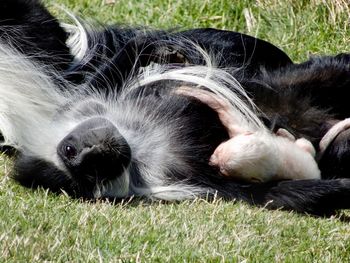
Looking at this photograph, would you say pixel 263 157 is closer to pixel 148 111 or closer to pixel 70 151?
pixel 148 111

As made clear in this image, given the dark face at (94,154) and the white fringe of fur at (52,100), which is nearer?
the dark face at (94,154)

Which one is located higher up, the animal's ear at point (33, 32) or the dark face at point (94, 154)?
the animal's ear at point (33, 32)

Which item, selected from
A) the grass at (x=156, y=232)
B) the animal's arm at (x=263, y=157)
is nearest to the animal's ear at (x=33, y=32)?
the grass at (x=156, y=232)

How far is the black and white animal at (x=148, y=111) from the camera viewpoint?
3.75 m

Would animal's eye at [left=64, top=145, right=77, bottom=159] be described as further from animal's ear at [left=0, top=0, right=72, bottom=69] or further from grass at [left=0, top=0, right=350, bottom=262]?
animal's ear at [left=0, top=0, right=72, bottom=69]

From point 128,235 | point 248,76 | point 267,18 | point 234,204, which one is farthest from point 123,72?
point 267,18

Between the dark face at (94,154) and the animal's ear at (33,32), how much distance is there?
60cm

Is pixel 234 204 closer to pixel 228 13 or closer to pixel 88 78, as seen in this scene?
pixel 88 78

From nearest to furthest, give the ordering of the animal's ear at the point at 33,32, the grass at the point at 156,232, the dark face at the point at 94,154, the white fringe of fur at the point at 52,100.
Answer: the grass at the point at 156,232 → the dark face at the point at 94,154 → the white fringe of fur at the point at 52,100 → the animal's ear at the point at 33,32

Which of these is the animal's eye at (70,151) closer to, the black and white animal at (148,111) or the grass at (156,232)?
the black and white animal at (148,111)

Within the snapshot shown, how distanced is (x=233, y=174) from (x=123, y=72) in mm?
760

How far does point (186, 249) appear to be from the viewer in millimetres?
2951

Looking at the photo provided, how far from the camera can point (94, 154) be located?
370 cm

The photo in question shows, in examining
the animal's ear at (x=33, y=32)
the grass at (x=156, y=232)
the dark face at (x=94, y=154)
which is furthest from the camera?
the animal's ear at (x=33, y=32)
